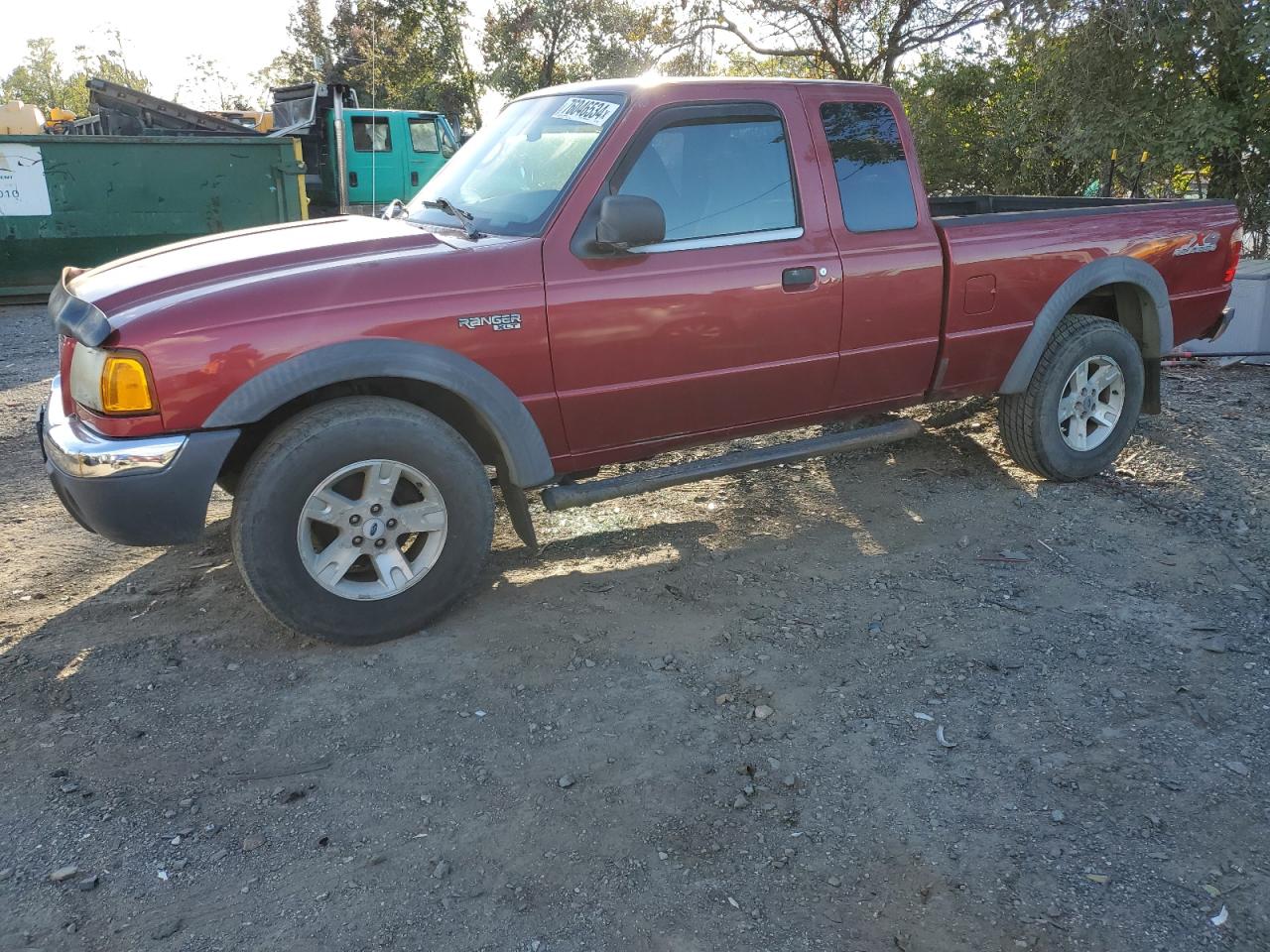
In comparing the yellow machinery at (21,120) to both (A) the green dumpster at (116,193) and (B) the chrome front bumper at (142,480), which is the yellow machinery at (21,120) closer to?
(A) the green dumpster at (116,193)

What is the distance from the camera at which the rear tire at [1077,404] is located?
4.99 meters

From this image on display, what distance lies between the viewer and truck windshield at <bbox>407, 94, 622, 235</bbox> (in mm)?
3807

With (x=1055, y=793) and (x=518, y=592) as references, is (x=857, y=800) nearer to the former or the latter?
(x=1055, y=793)

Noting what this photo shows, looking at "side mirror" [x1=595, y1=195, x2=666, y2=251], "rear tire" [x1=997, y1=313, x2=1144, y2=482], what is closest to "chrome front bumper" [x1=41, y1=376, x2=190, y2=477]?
"side mirror" [x1=595, y1=195, x2=666, y2=251]

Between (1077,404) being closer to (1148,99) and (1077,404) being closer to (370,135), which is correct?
(1148,99)

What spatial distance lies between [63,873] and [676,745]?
1684mm

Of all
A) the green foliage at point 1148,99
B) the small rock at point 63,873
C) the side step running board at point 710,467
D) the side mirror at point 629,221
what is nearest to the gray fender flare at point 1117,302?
the side step running board at point 710,467

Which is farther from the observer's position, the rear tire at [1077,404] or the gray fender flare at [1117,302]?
the rear tire at [1077,404]

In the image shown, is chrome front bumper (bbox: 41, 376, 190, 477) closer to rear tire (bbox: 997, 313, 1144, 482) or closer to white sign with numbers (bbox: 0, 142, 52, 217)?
rear tire (bbox: 997, 313, 1144, 482)

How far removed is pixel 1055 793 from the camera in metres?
2.82

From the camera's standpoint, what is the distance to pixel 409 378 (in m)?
3.46

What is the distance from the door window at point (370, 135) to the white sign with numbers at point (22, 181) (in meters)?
6.93

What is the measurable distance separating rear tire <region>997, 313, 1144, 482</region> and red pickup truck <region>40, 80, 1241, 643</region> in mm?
46

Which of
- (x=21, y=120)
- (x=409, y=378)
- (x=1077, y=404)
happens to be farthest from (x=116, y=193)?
(x=1077, y=404)
